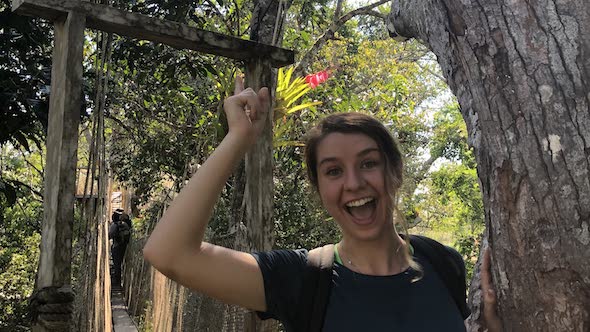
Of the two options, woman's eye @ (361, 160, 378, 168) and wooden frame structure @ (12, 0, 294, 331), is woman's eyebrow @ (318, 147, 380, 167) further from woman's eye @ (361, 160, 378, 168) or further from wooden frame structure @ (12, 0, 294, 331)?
wooden frame structure @ (12, 0, 294, 331)

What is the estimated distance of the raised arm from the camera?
101 centimetres

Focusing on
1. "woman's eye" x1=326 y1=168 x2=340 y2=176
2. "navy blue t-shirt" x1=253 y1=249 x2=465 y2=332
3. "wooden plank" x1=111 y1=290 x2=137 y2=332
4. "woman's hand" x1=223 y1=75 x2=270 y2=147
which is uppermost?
"woman's hand" x1=223 y1=75 x2=270 y2=147

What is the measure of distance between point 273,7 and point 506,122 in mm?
3215

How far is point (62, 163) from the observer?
1.80m

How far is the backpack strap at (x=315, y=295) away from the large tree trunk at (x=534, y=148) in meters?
0.33

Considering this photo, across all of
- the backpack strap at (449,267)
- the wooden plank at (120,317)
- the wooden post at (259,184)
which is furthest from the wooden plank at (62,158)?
the wooden plank at (120,317)

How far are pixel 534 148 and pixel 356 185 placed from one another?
1.12 ft

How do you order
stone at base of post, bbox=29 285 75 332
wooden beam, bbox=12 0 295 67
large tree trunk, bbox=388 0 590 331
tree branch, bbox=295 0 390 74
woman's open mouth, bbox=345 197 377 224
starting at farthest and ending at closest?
1. tree branch, bbox=295 0 390 74
2. wooden beam, bbox=12 0 295 67
3. stone at base of post, bbox=29 285 75 332
4. woman's open mouth, bbox=345 197 377 224
5. large tree trunk, bbox=388 0 590 331

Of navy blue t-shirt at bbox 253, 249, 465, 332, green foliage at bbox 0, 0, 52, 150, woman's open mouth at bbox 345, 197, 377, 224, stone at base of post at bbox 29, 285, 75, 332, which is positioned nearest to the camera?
navy blue t-shirt at bbox 253, 249, 465, 332

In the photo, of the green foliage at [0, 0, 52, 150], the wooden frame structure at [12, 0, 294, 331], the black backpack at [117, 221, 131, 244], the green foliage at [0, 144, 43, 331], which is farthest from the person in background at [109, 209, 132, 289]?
the wooden frame structure at [12, 0, 294, 331]

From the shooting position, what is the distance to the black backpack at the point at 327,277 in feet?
3.51

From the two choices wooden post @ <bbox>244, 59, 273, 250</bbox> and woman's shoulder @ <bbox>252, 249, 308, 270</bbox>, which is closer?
woman's shoulder @ <bbox>252, 249, 308, 270</bbox>

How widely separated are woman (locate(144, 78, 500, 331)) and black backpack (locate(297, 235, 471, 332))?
15 mm

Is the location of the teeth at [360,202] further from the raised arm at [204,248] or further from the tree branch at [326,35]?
the tree branch at [326,35]
